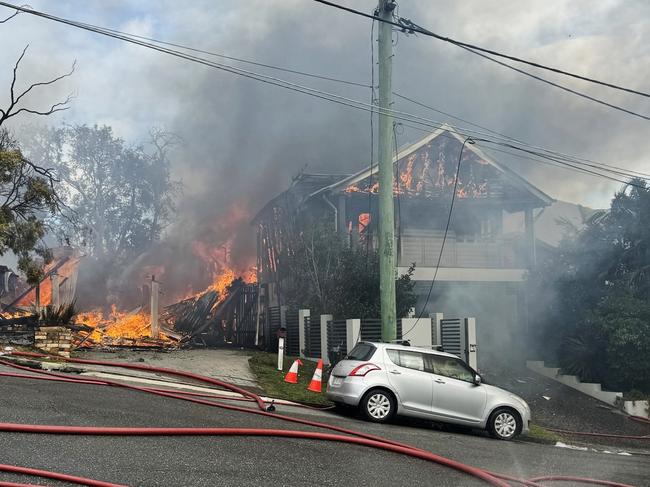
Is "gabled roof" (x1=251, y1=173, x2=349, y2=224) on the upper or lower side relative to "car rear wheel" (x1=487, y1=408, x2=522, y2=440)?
upper

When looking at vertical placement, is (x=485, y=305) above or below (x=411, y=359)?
above

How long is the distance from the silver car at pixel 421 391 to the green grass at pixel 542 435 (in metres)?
0.44

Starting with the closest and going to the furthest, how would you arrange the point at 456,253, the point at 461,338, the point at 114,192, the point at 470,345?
1. the point at 470,345
2. the point at 461,338
3. the point at 456,253
4. the point at 114,192

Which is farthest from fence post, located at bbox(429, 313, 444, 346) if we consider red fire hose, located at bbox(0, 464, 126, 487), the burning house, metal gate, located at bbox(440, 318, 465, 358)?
red fire hose, located at bbox(0, 464, 126, 487)

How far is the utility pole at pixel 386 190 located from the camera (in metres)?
12.1

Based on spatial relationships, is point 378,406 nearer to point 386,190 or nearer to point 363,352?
point 363,352

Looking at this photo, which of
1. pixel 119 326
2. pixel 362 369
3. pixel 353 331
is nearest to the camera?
pixel 362 369

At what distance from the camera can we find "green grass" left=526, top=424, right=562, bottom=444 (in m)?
11.6

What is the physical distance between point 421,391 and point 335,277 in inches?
339

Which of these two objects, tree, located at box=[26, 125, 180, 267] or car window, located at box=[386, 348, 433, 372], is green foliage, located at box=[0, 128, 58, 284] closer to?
car window, located at box=[386, 348, 433, 372]

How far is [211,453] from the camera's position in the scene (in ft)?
21.4

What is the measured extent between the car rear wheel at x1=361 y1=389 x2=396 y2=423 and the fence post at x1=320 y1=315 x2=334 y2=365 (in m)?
6.90

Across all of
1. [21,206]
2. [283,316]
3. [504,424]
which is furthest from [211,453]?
[283,316]

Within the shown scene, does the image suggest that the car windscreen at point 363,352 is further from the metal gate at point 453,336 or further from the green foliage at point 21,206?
the green foliage at point 21,206
